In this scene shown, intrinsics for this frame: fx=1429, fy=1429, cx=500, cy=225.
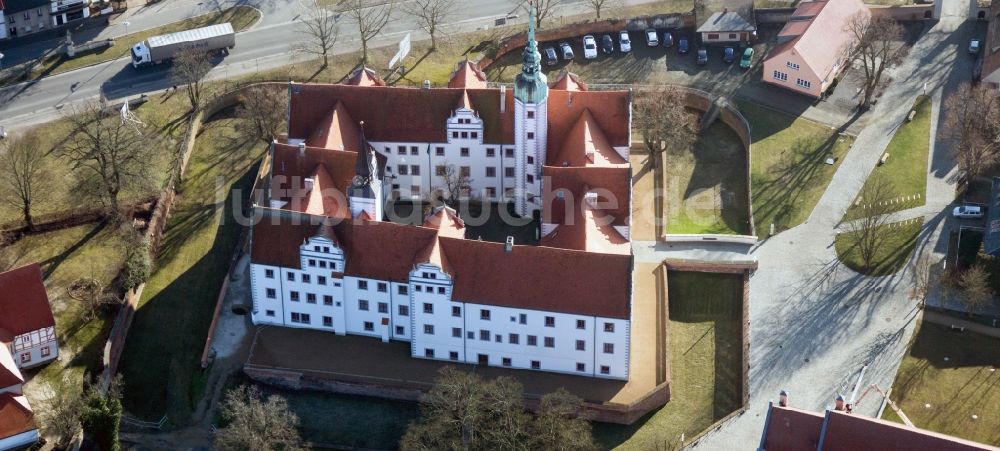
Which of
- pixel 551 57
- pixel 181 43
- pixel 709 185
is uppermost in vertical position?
pixel 181 43

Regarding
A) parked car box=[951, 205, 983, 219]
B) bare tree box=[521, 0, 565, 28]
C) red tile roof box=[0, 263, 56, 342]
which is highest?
bare tree box=[521, 0, 565, 28]

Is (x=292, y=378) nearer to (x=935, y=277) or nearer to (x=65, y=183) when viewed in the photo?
(x=65, y=183)

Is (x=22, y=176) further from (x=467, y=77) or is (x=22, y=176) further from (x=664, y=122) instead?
(x=664, y=122)

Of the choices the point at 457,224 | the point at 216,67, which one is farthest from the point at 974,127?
the point at 216,67

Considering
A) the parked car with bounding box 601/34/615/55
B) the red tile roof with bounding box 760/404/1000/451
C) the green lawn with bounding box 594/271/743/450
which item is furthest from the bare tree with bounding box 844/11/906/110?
the red tile roof with bounding box 760/404/1000/451

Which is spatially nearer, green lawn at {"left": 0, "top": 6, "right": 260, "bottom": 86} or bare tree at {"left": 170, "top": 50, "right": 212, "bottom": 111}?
bare tree at {"left": 170, "top": 50, "right": 212, "bottom": 111}

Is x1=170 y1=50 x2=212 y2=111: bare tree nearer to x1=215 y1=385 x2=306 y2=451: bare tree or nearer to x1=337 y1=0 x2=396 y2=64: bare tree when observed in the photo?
x1=337 y1=0 x2=396 y2=64: bare tree

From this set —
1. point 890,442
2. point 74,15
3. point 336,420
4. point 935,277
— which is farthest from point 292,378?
point 74,15
